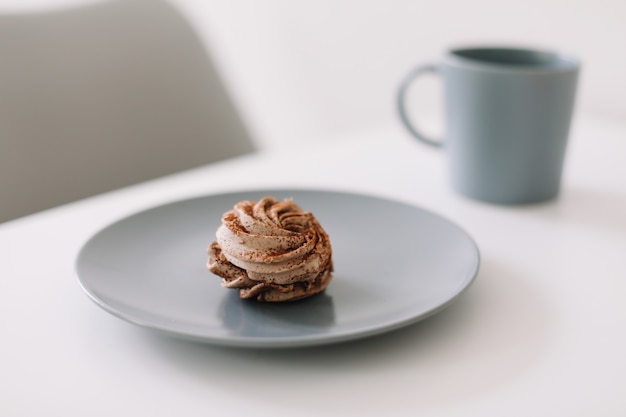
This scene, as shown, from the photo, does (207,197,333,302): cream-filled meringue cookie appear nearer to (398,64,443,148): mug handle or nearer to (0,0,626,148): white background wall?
(398,64,443,148): mug handle

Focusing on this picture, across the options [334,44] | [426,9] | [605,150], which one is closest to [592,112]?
[605,150]

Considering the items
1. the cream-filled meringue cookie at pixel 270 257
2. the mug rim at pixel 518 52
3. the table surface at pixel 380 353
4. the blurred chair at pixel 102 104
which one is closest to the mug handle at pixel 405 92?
the mug rim at pixel 518 52

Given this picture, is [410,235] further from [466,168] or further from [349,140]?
[349,140]

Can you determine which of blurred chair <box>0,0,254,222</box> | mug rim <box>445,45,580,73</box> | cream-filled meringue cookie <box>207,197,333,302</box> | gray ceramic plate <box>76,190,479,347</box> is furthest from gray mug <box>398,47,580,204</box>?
blurred chair <box>0,0,254,222</box>

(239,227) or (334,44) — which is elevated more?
(239,227)

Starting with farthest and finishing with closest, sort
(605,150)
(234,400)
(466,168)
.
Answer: (605,150)
(466,168)
(234,400)

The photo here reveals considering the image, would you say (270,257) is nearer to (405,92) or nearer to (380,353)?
(380,353)
